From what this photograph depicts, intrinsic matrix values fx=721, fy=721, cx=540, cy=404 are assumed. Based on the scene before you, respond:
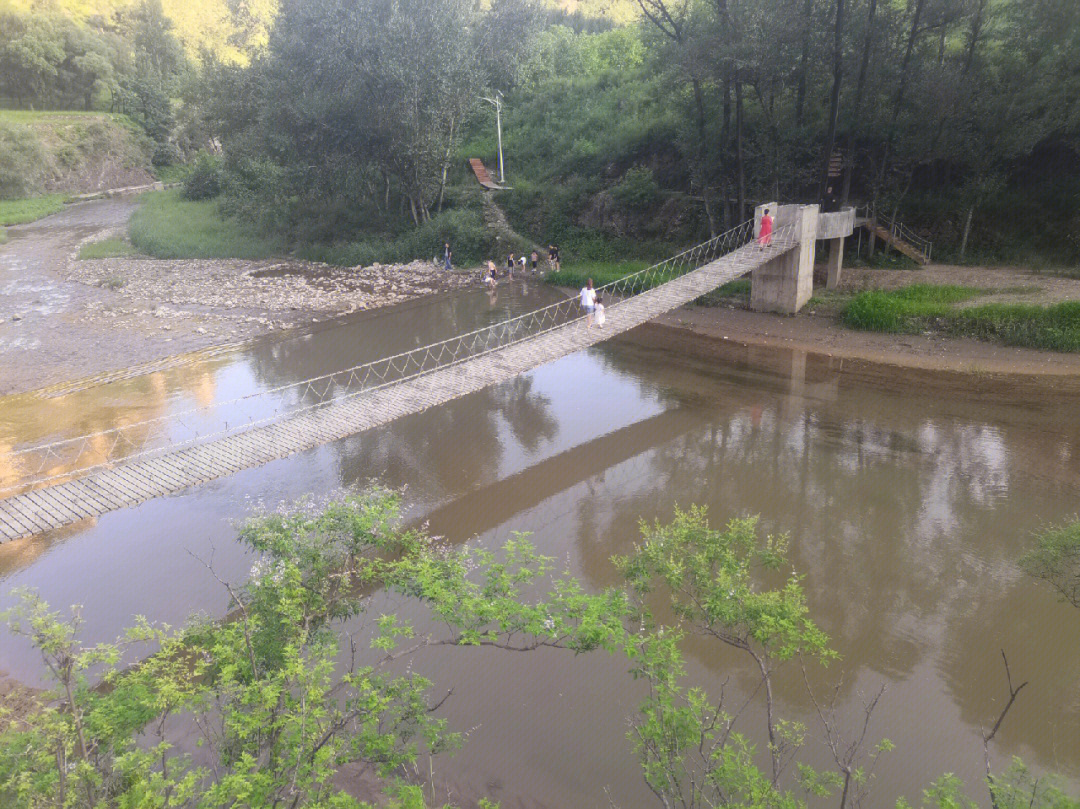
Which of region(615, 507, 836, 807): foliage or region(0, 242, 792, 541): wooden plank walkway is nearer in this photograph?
region(615, 507, 836, 807): foliage

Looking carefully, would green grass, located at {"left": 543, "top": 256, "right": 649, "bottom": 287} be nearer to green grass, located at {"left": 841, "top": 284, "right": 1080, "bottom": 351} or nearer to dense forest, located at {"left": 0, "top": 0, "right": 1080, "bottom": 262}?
dense forest, located at {"left": 0, "top": 0, "right": 1080, "bottom": 262}

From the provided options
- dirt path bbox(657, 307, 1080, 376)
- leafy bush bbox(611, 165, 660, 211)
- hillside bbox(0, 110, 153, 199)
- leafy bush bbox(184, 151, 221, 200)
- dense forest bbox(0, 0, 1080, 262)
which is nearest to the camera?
dirt path bbox(657, 307, 1080, 376)

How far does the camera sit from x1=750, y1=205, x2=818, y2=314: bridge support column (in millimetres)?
18828

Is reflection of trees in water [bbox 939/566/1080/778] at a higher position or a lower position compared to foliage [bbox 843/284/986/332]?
lower

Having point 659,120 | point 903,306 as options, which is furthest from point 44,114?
point 903,306

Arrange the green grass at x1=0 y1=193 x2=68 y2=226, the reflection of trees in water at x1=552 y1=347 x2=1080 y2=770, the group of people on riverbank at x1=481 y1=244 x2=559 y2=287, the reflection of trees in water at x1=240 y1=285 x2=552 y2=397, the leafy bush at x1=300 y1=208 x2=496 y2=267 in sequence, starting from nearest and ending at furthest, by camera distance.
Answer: the reflection of trees in water at x1=552 y1=347 x2=1080 y2=770
the reflection of trees in water at x1=240 y1=285 x2=552 y2=397
the group of people on riverbank at x1=481 y1=244 x2=559 y2=287
the leafy bush at x1=300 y1=208 x2=496 y2=267
the green grass at x1=0 y1=193 x2=68 y2=226

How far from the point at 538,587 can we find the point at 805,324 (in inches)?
517

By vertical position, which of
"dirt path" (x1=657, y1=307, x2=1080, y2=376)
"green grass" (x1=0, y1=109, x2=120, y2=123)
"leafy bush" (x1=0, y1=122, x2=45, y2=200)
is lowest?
"dirt path" (x1=657, y1=307, x2=1080, y2=376)

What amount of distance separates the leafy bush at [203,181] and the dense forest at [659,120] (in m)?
0.16

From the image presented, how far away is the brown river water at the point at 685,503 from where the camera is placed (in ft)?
24.0

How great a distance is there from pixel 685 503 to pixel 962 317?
1069 centimetres

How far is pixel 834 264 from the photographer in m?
21.1

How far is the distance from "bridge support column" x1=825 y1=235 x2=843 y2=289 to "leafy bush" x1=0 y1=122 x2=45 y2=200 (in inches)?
1780

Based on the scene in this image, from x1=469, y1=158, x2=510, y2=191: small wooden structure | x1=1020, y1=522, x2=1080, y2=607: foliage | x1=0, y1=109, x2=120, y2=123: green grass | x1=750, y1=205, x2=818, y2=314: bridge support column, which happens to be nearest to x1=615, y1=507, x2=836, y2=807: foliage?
x1=1020, y1=522, x2=1080, y2=607: foliage
